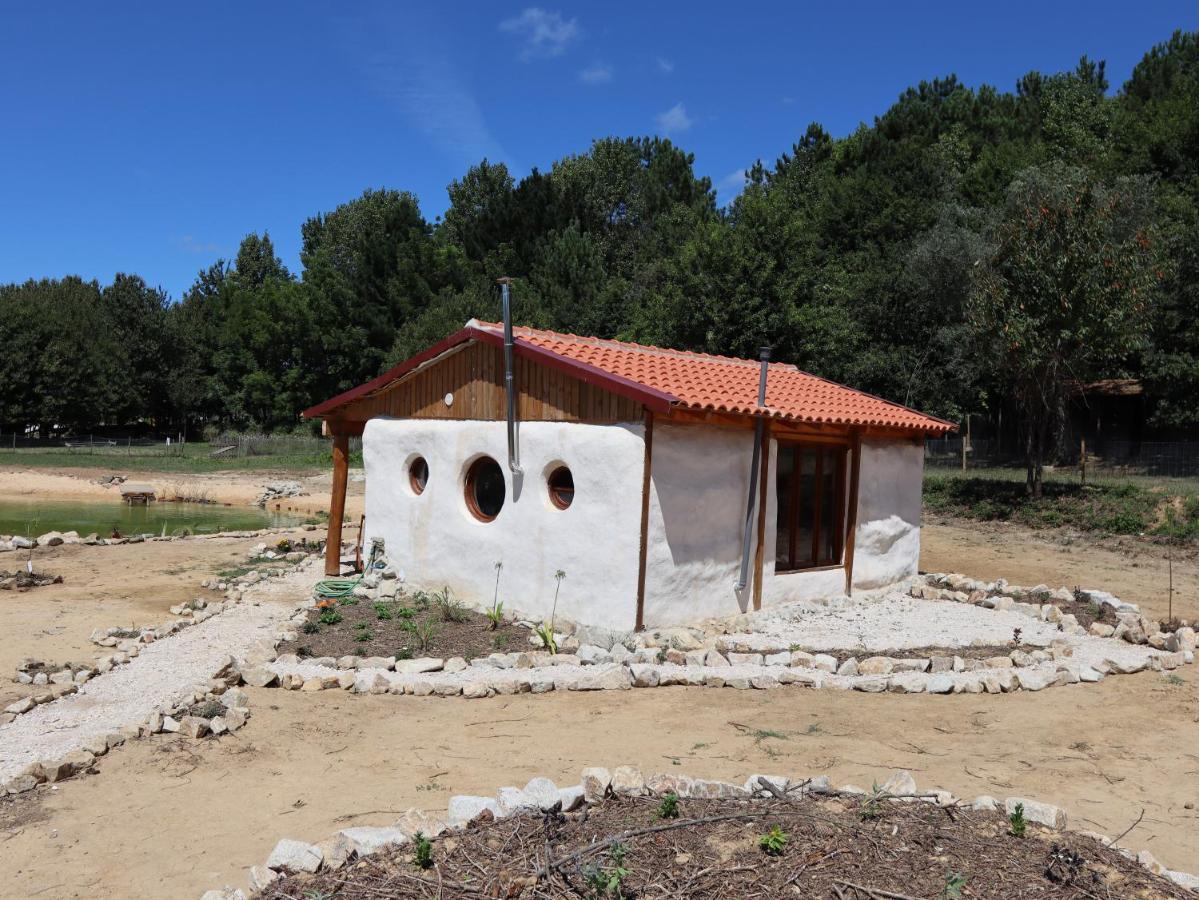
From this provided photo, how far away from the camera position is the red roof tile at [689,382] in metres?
10.6

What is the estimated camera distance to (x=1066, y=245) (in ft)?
71.5

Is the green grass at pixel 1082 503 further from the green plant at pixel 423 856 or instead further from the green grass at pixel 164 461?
the green grass at pixel 164 461

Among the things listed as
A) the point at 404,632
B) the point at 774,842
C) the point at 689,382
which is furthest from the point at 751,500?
the point at 774,842

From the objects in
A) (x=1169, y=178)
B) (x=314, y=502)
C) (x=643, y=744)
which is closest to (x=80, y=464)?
(x=314, y=502)

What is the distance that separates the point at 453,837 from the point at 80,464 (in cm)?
4170

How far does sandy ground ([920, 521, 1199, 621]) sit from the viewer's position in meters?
15.2

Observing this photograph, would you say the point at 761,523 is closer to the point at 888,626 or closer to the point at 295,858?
the point at 888,626

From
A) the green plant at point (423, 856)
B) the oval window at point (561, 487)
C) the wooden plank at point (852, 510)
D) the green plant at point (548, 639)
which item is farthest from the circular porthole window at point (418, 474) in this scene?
the green plant at point (423, 856)

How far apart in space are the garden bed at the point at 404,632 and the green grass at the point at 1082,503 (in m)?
16.1

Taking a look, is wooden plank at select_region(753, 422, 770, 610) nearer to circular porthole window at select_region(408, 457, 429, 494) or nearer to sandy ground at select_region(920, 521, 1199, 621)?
circular porthole window at select_region(408, 457, 429, 494)

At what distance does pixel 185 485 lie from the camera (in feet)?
116

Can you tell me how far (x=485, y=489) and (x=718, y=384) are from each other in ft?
11.5

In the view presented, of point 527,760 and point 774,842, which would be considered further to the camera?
point 527,760

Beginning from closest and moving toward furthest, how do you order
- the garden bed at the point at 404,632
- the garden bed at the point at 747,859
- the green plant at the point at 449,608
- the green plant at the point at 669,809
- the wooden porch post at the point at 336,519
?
the garden bed at the point at 747,859 → the green plant at the point at 669,809 → the garden bed at the point at 404,632 → the green plant at the point at 449,608 → the wooden porch post at the point at 336,519
